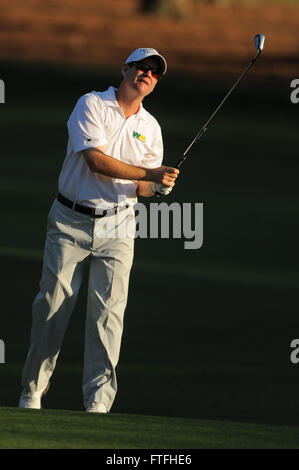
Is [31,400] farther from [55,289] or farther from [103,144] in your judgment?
[103,144]

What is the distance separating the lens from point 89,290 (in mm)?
7160

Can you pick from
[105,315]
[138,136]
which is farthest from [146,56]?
[105,315]

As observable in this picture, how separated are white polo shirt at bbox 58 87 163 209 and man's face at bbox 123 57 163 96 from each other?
0.40 ft

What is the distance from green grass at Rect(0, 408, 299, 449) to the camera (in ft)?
18.3

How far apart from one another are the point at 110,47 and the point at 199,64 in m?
2.56

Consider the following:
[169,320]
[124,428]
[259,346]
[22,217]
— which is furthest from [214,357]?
[22,217]

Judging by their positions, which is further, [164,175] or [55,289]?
[55,289]

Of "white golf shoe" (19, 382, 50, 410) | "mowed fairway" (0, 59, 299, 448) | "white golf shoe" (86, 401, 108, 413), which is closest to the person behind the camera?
"mowed fairway" (0, 59, 299, 448)

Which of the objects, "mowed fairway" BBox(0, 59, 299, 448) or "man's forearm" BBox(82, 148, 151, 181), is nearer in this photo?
"mowed fairway" BBox(0, 59, 299, 448)

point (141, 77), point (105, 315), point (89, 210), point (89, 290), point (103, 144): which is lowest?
point (105, 315)

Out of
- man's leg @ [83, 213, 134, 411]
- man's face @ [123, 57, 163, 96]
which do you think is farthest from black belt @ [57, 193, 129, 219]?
man's face @ [123, 57, 163, 96]

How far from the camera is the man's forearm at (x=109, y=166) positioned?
22.7 ft

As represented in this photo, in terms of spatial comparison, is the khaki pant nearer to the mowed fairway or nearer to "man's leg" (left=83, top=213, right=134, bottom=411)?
"man's leg" (left=83, top=213, right=134, bottom=411)

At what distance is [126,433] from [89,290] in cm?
147
